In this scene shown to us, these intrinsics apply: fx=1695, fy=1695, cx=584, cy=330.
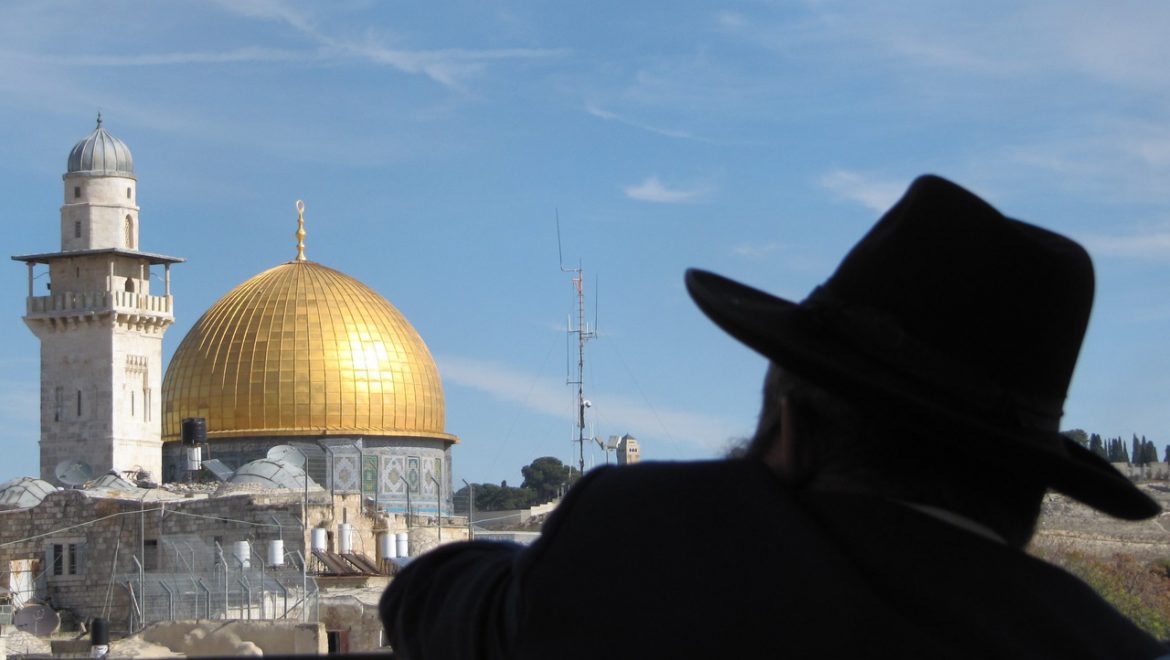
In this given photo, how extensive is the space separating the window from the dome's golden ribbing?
37.0 feet

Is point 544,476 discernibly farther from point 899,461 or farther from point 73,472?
point 899,461

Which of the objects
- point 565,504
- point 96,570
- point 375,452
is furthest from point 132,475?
point 565,504

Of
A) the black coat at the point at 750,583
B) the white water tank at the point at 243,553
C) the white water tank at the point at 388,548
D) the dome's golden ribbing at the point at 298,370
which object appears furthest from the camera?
the dome's golden ribbing at the point at 298,370

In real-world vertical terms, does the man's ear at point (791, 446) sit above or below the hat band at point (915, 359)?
below

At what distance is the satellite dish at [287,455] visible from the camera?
40031 millimetres

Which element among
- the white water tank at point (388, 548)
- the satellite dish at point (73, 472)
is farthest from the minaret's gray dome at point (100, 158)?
the white water tank at point (388, 548)

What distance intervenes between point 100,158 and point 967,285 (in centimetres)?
4027

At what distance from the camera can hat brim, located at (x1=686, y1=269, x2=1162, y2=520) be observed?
157 cm

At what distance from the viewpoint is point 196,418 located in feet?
135

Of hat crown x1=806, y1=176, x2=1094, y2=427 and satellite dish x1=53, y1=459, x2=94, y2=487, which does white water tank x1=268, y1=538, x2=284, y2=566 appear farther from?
hat crown x1=806, y1=176, x2=1094, y2=427

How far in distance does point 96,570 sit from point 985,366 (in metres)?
29.8

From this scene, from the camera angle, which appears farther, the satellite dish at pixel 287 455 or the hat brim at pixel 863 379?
the satellite dish at pixel 287 455

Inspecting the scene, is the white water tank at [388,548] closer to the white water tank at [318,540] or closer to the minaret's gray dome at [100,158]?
the white water tank at [318,540]

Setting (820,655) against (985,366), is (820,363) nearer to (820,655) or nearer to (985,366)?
(985,366)
